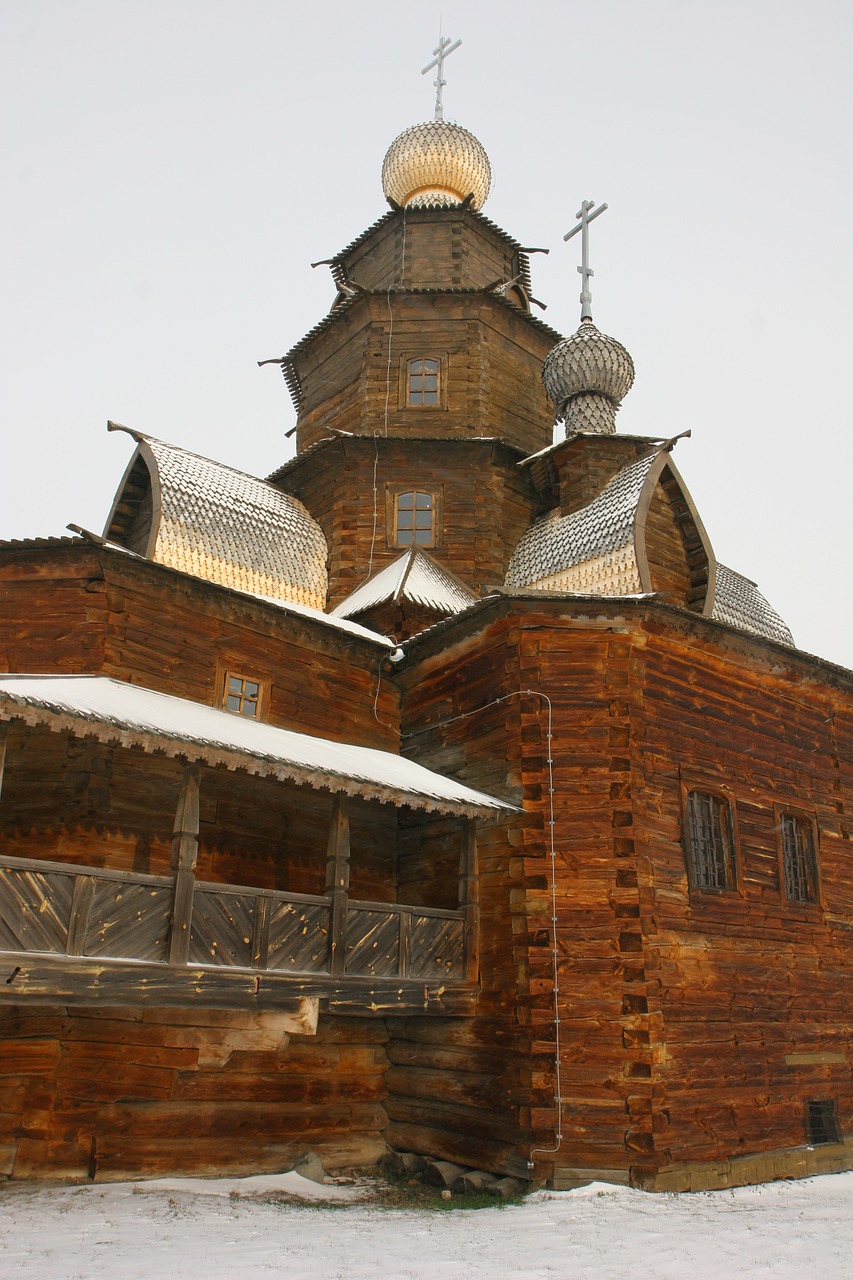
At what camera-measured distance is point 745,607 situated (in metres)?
16.4

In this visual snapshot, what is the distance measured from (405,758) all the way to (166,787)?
132 inches

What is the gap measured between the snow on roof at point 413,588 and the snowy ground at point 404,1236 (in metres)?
7.27

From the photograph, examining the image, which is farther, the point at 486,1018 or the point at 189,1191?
the point at 486,1018

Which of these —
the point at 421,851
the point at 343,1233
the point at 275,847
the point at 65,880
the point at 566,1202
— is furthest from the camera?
the point at 421,851

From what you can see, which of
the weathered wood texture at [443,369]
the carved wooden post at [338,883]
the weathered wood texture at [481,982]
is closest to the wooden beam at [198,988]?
the carved wooden post at [338,883]

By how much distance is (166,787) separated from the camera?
34.9 ft

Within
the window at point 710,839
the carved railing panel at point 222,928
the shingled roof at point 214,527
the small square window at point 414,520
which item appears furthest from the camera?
the small square window at point 414,520

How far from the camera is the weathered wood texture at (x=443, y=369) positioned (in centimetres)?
1680

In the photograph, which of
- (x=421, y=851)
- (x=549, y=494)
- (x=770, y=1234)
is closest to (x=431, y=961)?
(x=421, y=851)

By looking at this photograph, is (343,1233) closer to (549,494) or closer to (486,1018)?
(486,1018)

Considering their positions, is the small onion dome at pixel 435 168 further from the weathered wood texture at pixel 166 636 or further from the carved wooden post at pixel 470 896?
the carved wooden post at pixel 470 896

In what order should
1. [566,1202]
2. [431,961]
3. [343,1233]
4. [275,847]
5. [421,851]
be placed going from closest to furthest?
[343,1233] → [566,1202] → [431,961] → [275,847] → [421,851]

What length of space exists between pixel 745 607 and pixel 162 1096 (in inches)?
432

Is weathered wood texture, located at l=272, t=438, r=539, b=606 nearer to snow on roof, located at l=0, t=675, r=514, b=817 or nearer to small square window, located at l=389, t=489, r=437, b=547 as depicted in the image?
small square window, located at l=389, t=489, r=437, b=547
